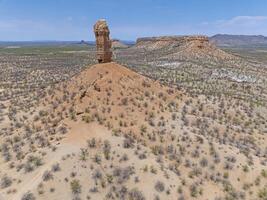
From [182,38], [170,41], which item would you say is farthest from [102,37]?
[170,41]

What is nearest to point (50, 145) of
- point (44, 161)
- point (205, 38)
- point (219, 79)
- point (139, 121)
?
point (44, 161)

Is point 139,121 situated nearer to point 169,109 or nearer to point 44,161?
point 169,109

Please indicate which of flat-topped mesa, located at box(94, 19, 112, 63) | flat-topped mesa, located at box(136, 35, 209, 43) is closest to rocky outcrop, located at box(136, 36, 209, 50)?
flat-topped mesa, located at box(136, 35, 209, 43)

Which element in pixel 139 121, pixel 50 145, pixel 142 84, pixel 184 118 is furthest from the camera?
pixel 142 84

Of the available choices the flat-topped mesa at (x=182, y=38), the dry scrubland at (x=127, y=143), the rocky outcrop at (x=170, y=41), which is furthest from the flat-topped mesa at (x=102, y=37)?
the flat-topped mesa at (x=182, y=38)

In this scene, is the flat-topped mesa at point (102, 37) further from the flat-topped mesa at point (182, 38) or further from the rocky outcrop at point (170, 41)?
the flat-topped mesa at point (182, 38)

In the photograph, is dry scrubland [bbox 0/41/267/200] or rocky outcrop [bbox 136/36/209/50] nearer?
dry scrubland [bbox 0/41/267/200]

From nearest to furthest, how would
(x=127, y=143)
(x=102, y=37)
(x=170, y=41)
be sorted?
(x=127, y=143) < (x=102, y=37) < (x=170, y=41)

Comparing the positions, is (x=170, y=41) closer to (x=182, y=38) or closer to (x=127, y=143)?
(x=182, y=38)

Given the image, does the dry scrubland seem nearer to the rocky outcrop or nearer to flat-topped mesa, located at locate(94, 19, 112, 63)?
flat-topped mesa, located at locate(94, 19, 112, 63)
